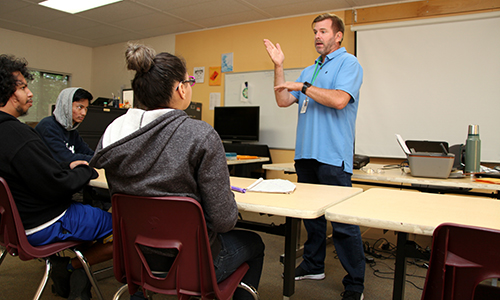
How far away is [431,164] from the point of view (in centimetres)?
203

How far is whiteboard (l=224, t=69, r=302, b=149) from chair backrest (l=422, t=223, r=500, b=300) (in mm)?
4313

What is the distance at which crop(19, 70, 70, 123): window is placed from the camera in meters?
6.63

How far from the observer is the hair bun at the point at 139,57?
1.02m

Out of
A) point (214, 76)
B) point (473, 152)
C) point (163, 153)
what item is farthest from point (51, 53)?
point (473, 152)

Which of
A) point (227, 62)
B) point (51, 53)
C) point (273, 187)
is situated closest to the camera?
point (273, 187)

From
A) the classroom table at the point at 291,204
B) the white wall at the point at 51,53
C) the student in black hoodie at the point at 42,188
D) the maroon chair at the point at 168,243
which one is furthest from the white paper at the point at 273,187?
the white wall at the point at 51,53

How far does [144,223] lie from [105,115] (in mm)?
3224

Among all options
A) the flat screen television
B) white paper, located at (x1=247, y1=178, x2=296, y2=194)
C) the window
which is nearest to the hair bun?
white paper, located at (x1=247, y1=178, x2=296, y2=194)

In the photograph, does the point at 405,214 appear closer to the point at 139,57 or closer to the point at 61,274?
the point at 139,57

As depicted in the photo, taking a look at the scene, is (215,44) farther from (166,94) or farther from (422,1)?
(166,94)

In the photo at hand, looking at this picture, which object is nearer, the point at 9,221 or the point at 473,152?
the point at 9,221

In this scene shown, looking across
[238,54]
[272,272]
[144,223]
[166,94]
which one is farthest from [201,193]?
[238,54]

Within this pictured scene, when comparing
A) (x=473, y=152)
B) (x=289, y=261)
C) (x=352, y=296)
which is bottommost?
(x=352, y=296)

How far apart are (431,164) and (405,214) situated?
4.02 feet
